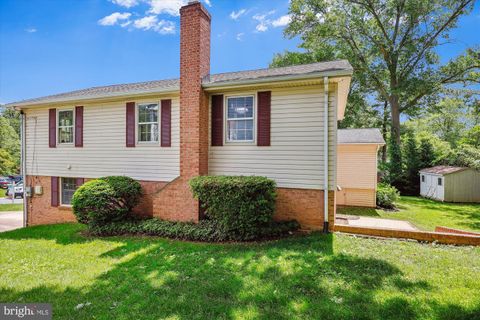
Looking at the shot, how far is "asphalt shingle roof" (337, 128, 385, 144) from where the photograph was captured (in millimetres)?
12258

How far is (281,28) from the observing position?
74.6 ft

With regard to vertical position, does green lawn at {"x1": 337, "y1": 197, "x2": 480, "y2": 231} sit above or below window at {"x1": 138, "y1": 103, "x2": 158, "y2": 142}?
below

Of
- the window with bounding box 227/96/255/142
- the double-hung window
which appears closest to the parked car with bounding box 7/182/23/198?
the double-hung window

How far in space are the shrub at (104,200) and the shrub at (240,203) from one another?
3.29 metres

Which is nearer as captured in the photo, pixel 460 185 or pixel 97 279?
pixel 97 279

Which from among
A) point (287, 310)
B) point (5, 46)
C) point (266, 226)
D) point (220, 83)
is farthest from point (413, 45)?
point (5, 46)

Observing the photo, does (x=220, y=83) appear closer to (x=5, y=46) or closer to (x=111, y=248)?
(x=111, y=248)

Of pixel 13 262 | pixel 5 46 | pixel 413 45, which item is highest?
pixel 413 45

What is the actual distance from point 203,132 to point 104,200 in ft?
12.4

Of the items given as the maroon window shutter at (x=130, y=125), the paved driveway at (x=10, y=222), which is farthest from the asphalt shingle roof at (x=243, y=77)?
the paved driveway at (x=10, y=222)

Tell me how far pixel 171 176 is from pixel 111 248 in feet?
9.93

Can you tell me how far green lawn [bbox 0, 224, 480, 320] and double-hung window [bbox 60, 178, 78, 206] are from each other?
177 inches

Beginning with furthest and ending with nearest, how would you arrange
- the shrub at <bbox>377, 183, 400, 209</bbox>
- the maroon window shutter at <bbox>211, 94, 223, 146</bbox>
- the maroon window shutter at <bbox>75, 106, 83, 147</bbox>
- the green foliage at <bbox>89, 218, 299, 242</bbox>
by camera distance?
1. the shrub at <bbox>377, 183, 400, 209</bbox>
2. the maroon window shutter at <bbox>75, 106, 83, 147</bbox>
3. the maroon window shutter at <bbox>211, 94, 223, 146</bbox>
4. the green foliage at <bbox>89, 218, 299, 242</bbox>

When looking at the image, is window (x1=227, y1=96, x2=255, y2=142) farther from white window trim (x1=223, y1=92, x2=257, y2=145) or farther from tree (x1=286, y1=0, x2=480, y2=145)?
tree (x1=286, y1=0, x2=480, y2=145)
